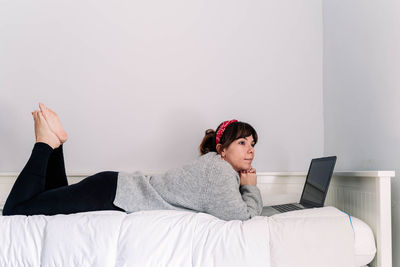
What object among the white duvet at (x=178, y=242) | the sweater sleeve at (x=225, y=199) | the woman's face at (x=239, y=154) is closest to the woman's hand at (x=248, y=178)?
the woman's face at (x=239, y=154)

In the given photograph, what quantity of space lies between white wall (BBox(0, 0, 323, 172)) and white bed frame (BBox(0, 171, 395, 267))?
7cm

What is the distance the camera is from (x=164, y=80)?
2.04 metres

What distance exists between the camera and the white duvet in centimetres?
102

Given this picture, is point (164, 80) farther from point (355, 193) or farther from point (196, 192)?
point (355, 193)

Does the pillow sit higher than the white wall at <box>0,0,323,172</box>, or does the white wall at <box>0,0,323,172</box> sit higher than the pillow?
the white wall at <box>0,0,323,172</box>

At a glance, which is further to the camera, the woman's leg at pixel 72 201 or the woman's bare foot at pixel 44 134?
the woman's bare foot at pixel 44 134

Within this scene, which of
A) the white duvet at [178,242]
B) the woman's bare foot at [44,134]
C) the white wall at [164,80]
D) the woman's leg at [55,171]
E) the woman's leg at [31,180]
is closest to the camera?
the white duvet at [178,242]

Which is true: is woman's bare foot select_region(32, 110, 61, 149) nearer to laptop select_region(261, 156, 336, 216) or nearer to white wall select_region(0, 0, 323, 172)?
white wall select_region(0, 0, 323, 172)

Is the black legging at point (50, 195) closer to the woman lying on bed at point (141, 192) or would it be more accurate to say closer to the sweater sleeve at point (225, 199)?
the woman lying on bed at point (141, 192)

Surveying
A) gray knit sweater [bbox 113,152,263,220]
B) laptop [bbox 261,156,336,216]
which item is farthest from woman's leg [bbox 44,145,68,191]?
laptop [bbox 261,156,336,216]

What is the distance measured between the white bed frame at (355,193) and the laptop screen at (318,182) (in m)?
0.09

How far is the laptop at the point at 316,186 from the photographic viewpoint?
1.41 meters

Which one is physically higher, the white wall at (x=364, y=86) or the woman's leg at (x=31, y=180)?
the white wall at (x=364, y=86)

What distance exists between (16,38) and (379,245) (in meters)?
2.07
